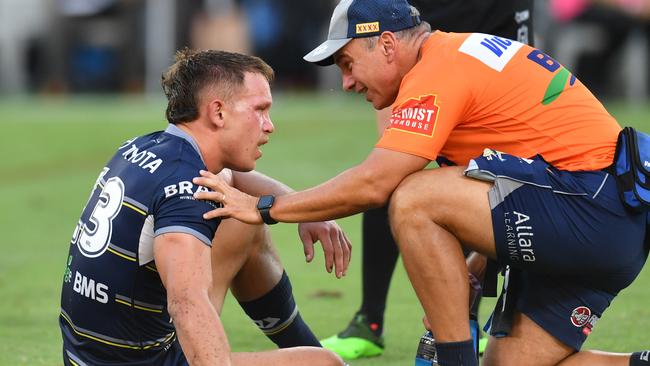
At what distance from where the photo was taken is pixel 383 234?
5.89 meters

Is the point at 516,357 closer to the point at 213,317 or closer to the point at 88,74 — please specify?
the point at 213,317

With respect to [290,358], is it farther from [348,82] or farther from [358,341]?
[358,341]

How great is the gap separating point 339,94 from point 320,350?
52.8ft

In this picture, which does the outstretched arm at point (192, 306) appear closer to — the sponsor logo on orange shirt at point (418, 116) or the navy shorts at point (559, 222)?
the sponsor logo on orange shirt at point (418, 116)

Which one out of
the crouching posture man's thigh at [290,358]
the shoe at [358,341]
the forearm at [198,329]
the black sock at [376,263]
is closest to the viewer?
the forearm at [198,329]

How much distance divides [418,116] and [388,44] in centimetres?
40

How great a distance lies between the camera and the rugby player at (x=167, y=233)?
12.7ft

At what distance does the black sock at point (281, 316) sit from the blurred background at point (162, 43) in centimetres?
1499

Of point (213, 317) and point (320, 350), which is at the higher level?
point (213, 317)

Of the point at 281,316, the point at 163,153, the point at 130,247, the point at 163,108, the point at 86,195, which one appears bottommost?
the point at 163,108

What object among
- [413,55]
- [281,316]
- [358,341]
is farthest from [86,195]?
[413,55]

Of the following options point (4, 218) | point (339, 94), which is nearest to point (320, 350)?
point (4, 218)

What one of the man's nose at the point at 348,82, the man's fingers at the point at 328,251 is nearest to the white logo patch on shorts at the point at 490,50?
the man's nose at the point at 348,82

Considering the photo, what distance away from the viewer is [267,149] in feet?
45.6
